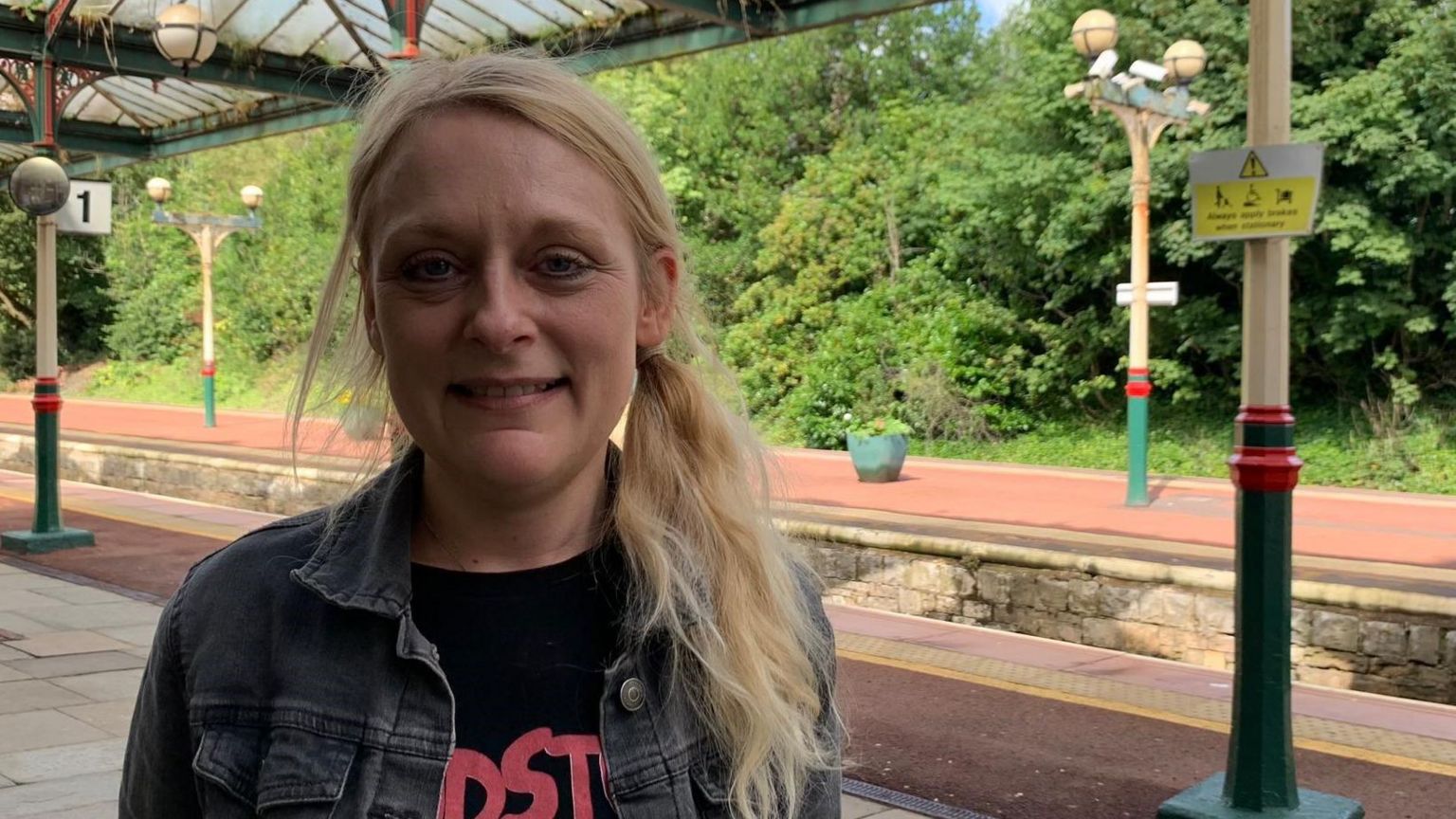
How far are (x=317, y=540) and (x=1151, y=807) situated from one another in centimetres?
A: 432

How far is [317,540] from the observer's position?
1.33 meters

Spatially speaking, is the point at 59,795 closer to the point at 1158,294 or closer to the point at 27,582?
the point at 27,582

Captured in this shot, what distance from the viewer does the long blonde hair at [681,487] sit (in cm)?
131

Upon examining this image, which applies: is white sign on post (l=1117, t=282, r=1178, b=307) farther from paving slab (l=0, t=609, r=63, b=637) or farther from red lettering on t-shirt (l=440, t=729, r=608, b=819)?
red lettering on t-shirt (l=440, t=729, r=608, b=819)

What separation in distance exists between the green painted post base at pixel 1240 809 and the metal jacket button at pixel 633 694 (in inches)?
149

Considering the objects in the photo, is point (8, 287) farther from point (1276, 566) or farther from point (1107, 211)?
point (1276, 566)

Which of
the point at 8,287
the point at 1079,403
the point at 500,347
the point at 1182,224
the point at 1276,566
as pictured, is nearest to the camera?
the point at 500,347

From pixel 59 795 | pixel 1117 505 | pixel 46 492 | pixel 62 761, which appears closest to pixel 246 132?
pixel 46 492

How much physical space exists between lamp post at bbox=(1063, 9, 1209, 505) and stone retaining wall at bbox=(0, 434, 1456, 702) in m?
4.51

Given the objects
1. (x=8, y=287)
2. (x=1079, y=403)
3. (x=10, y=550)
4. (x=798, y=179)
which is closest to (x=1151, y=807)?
(x=10, y=550)

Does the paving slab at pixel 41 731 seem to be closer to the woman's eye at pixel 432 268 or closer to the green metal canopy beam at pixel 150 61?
the woman's eye at pixel 432 268

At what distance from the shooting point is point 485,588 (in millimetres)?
1324

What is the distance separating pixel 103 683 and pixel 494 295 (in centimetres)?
584

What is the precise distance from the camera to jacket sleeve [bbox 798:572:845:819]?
1.44 meters
